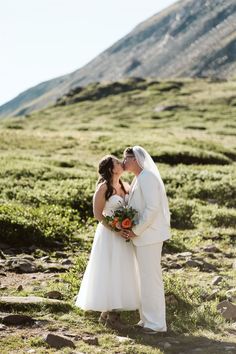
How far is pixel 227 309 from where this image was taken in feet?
37.1

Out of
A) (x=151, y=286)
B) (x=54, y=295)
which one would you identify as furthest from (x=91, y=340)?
(x=54, y=295)

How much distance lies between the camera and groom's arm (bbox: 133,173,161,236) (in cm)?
1040

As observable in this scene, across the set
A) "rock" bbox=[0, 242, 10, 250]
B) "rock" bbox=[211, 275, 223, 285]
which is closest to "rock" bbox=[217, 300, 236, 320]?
"rock" bbox=[211, 275, 223, 285]

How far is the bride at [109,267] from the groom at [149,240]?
25cm

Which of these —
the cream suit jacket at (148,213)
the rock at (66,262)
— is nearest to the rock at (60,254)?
the rock at (66,262)

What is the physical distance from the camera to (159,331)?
34.0ft

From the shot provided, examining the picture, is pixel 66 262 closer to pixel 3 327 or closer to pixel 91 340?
pixel 3 327

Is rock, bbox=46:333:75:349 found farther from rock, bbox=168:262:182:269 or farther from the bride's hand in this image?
rock, bbox=168:262:182:269

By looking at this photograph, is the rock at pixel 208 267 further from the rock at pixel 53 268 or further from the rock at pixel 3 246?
the rock at pixel 3 246

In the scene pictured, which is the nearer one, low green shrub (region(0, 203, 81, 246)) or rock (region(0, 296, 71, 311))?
rock (region(0, 296, 71, 311))

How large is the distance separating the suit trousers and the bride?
11.2 inches

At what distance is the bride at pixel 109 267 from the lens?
10609 millimetres

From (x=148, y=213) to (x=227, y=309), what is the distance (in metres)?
2.68

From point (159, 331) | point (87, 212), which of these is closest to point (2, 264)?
point (159, 331)
